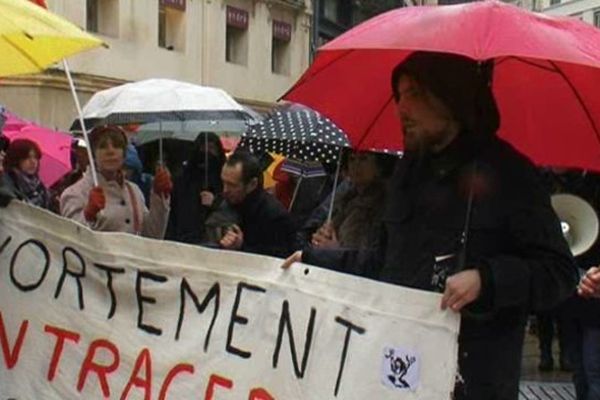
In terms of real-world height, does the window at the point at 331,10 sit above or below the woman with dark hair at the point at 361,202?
above

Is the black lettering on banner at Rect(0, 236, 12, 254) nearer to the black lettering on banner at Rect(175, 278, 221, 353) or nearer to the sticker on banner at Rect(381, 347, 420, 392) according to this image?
the black lettering on banner at Rect(175, 278, 221, 353)

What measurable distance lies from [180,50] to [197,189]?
17.0m

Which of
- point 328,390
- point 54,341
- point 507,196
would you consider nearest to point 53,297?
point 54,341

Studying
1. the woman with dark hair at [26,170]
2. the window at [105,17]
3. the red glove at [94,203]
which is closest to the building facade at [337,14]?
the window at [105,17]

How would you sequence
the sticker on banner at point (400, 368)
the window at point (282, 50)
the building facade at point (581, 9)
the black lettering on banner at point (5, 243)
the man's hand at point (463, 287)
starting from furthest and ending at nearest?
Answer: the building facade at point (581, 9)
the window at point (282, 50)
the black lettering on banner at point (5, 243)
the sticker on banner at point (400, 368)
the man's hand at point (463, 287)

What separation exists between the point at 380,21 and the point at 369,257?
2.43 ft

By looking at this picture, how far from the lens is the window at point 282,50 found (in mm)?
29797

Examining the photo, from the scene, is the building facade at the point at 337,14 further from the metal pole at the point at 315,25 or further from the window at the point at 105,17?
the window at the point at 105,17

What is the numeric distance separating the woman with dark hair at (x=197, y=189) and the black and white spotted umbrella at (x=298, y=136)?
390mm

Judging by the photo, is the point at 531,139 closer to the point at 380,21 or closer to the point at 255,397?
the point at 380,21

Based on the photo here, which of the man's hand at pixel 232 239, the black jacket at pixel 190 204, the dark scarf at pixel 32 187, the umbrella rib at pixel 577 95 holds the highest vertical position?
the umbrella rib at pixel 577 95

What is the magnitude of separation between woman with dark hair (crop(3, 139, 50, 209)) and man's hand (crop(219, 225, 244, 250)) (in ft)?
6.97

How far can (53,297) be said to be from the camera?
415cm

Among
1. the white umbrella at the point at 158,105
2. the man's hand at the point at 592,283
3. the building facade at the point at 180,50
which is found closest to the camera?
the man's hand at the point at 592,283
